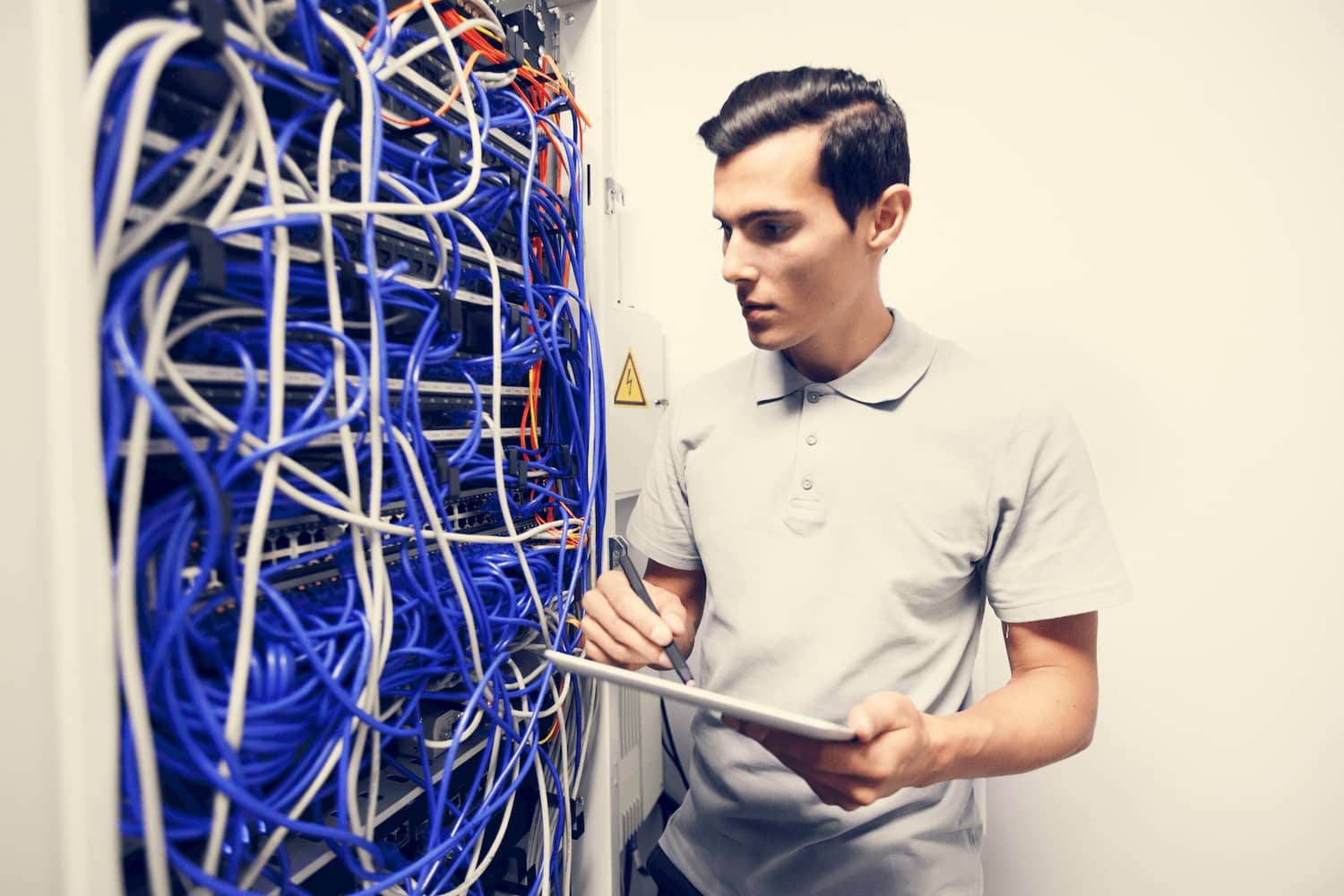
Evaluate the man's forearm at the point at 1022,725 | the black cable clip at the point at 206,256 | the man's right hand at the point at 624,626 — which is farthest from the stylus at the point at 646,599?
the black cable clip at the point at 206,256

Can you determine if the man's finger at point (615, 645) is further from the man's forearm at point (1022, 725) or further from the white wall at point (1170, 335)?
the white wall at point (1170, 335)

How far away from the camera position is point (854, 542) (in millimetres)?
711

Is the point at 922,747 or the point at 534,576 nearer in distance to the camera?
the point at 922,747

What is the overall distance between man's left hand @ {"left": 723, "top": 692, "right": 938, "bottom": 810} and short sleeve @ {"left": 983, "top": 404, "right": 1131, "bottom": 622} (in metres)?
0.23

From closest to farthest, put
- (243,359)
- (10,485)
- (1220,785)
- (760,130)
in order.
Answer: (10,485), (243,359), (760,130), (1220,785)

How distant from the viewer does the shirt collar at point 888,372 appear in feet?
2.44

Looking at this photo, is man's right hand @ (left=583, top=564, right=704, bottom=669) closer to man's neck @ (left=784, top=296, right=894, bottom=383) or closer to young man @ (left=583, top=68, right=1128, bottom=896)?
young man @ (left=583, top=68, right=1128, bottom=896)

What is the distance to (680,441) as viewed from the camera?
0.88m

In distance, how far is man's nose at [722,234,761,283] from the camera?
2.42 feet

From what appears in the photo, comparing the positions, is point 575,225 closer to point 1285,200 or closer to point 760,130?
point 760,130

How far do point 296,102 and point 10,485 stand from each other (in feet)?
1.27

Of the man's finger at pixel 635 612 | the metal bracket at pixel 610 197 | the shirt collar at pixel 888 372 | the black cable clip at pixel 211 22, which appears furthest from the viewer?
the metal bracket at pixel 610 197

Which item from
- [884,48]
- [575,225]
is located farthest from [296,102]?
[884,48]

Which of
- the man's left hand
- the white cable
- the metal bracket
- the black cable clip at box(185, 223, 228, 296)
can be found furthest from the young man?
the black cable clip at box(185, 223, 228, 296)
